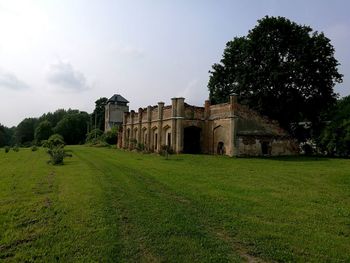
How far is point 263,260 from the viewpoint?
5906 mm

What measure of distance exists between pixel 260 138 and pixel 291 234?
24418 millimetres

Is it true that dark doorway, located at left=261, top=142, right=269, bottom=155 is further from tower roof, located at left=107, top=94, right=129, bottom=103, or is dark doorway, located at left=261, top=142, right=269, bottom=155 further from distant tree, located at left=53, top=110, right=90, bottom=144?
distant tree, located at left=53, top=110, right=90, bottom=144

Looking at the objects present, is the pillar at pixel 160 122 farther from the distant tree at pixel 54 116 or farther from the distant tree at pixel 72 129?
the distant tree at pixel 54 116

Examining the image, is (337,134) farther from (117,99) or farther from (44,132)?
(44,132)

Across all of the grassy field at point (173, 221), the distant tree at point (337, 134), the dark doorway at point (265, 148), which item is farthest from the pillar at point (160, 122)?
the grassy field at point (173, 221)

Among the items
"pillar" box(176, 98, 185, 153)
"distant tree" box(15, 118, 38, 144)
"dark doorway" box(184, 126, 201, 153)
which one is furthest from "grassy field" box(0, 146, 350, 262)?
"distant tree" box(15, 118, 38, 144)

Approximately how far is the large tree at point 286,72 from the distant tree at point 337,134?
2975 mm

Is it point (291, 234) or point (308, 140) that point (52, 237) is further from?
point (308, 140)

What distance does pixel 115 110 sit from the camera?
3280 inches

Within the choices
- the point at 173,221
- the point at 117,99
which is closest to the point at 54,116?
the point at 117,99

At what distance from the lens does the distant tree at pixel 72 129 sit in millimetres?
92500

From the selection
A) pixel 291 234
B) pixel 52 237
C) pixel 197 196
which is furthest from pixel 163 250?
pixel 197 196

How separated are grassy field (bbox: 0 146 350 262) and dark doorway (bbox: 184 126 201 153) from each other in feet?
67.1

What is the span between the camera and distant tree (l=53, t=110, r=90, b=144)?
303ft
